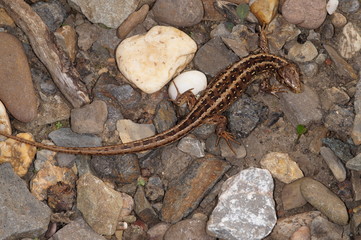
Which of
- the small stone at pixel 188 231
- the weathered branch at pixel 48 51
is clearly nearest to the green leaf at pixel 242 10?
the weathered branch at pixel 48 51

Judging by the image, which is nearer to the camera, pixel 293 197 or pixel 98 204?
pixel 98 204

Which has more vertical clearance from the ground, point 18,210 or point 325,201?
point 325,201

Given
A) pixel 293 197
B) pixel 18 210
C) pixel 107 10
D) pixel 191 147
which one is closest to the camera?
pixel 18 210

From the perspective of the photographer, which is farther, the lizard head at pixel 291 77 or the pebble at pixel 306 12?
the pebble at pixel 306 12

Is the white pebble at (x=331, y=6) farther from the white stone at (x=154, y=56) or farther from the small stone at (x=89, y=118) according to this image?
the small stone at (x=89, y=118)

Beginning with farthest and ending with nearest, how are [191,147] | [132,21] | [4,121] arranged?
[132,21]
[191,147]
[4,121]

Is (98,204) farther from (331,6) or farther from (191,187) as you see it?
(331,6)

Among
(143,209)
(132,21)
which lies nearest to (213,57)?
(132,21)
